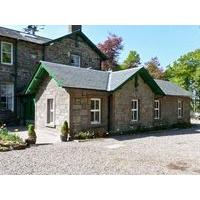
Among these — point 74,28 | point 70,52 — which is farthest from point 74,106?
point 74,28

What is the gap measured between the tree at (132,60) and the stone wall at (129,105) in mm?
24639

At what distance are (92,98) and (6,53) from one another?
972 cm

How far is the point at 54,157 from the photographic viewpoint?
10.8m

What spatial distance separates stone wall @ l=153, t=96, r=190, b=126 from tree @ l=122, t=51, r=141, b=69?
765 inches

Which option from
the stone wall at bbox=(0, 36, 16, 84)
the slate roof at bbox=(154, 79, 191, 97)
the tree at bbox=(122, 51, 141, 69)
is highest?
the tree at bbox=(122, 51, 141, 69)

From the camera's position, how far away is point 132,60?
4581cm

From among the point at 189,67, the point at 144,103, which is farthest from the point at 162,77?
the point at 144,103

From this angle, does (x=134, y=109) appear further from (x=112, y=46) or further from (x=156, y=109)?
(x=112, y=46)

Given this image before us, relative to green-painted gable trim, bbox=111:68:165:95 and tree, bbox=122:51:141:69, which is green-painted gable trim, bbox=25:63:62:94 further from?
tree, bbox=122:51:141:69

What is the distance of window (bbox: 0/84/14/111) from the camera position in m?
23.0

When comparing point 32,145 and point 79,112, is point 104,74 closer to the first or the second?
point 79,112

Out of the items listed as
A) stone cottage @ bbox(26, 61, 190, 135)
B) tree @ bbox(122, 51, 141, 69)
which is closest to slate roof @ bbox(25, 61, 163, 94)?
stone cottage @ bbox(26, 61, 190, 135)

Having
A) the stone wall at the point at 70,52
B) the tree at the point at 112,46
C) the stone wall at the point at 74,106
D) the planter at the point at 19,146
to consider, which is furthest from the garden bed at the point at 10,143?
the tree at the point at 112,46

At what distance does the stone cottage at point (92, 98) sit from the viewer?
Result: 1641 cm
